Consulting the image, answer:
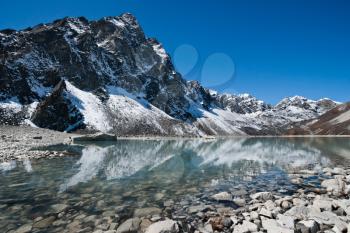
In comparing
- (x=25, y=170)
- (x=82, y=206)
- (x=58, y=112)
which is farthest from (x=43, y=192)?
(x=58, y=112)

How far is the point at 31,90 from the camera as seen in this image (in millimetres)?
183500

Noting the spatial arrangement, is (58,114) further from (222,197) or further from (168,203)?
(222,197)

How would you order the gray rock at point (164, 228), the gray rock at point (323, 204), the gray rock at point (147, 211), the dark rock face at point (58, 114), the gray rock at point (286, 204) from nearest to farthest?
the gray rock at point (164, 228)
the gray rock at point (323, 204)
the gray rock at point (147, 211)
the gray rock at point (286, 204)
the dark rock face at point (58, 114)

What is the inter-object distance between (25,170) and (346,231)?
28.1 metres

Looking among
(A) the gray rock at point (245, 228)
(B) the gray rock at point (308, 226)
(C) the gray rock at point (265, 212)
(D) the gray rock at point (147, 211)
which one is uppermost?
(C) the gray rock at point (265, 212)

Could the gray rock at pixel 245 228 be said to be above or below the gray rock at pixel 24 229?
above

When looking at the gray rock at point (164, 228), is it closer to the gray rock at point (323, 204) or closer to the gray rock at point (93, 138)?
the gray rock at point (323, 204)

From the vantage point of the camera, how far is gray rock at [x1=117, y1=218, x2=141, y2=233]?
553 inches

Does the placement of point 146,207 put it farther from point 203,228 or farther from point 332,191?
point 332,191

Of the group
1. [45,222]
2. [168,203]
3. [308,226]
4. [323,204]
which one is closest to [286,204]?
[323,204]

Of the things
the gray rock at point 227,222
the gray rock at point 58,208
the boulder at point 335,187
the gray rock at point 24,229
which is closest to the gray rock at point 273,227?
the gray rock at point 227,222

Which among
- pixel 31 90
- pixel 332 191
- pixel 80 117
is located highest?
pixel 31 90

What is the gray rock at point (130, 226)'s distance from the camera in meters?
14.0

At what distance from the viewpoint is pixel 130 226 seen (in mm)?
14477
